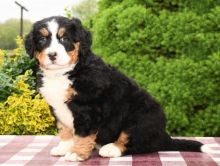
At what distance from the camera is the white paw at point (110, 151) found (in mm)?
4125

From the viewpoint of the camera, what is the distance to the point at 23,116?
23.3 ft

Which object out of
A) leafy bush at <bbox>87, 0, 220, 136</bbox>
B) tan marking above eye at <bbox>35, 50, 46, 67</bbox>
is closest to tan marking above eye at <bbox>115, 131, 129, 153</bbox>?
tan marking above eye at <bbox>35, 50, 46, 67</bbox>

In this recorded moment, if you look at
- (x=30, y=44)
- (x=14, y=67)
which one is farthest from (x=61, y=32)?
(x=14, y=67)

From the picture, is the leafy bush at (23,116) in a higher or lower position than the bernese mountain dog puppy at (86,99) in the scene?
lower

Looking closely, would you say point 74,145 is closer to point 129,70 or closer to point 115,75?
point 115,75

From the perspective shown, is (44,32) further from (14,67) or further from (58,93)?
(14,67)

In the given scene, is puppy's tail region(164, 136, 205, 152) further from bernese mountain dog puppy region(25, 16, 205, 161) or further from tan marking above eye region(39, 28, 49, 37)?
tan marking above eye region(39, 28, 49, 37)

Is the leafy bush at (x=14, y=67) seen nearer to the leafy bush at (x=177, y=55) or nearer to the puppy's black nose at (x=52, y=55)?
the leafy bush at (x=177, y=55)

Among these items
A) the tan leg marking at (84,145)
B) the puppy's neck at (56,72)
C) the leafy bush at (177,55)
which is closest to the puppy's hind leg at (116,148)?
the tan leg marking at (84,145)

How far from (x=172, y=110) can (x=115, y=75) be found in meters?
2.68

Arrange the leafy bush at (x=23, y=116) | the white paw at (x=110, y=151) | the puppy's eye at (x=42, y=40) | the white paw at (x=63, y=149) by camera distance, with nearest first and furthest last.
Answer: the puppy's eye at (x=42, y=40) → the white paw at (x=110, y=151) → the white paw at (x=63, y=149) → the leafy bush at (x=23, y=116)

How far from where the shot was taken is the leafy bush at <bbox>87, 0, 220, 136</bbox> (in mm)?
6762

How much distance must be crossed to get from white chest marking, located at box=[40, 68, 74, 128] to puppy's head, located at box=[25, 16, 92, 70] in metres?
0.11

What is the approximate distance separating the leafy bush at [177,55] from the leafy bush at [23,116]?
1.15 metres
